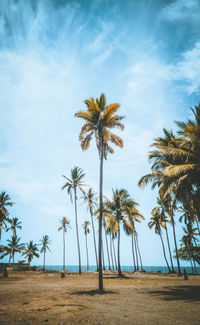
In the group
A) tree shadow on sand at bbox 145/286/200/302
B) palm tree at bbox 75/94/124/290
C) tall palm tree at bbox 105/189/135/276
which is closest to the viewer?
tree shadow on sand at bbox 145/286/200/302

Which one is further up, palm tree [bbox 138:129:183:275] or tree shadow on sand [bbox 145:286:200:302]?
palm tree [bbox 138:129:183:275]

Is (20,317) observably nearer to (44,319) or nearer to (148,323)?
(44,319)

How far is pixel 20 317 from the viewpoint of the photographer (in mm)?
5133

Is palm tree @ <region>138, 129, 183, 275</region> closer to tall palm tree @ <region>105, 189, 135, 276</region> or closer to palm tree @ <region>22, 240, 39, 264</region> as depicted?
tall palm tree @ <region>105, 189, 135, 276</region>

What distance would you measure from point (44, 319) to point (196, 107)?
12802mm

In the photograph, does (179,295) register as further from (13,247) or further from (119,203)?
(13,247)

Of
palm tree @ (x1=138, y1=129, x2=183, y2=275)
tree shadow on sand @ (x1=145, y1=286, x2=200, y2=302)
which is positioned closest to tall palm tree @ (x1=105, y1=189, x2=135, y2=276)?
palm tree @ (x1=138, y1=129, x2=183, y2=275)

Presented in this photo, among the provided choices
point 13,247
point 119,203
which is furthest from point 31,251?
point 119,203

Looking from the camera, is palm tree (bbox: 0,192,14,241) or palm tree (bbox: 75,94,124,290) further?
palm tree (bbox: 0,192,14,241)

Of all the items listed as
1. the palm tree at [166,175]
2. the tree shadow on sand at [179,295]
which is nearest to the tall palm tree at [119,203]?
the palm tree at [166,175]

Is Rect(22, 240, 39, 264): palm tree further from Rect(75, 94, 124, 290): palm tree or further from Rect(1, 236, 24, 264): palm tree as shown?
Rect(75, 94, 124, 290): palm tree

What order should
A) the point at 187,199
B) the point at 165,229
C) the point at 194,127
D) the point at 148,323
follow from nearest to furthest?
the point at 148,323 → the point at 194,127 → the point at 187,199 → the point at 165,229

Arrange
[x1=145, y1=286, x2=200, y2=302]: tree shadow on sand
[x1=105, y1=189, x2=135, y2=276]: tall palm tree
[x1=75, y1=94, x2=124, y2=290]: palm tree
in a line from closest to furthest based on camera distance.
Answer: [x1=145, y1=286, x2=200, y2=302]: tree shadow on sand
[x1=75, y1=94, x2=124, y2=290]: palm tree
[x1=105, y1=189, x2=135, y2=276]: tall palm tree

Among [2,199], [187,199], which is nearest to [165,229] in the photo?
[187,199]
